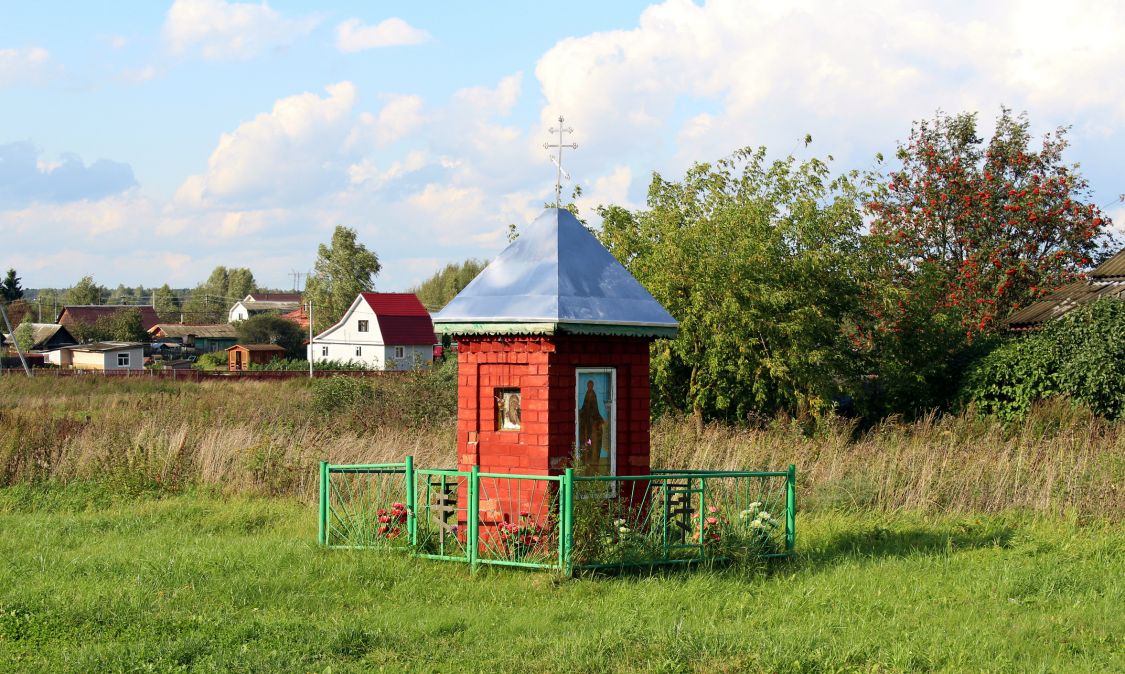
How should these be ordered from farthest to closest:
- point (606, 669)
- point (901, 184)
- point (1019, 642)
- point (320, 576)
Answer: point (901, 184) < point (320, 576) < point (1019, 642) < point (606, 669)

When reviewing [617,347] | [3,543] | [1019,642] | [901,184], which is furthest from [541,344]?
[901,184]

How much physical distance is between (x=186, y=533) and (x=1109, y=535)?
34.6ft

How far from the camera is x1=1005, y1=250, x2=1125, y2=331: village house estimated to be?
2425 centimetres

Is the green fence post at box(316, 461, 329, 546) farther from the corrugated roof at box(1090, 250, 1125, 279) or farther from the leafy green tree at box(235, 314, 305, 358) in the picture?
the leafy green tree at box(235, 314, 305, 358)

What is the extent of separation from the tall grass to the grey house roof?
4.69 metres

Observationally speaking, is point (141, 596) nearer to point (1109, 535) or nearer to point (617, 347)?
point (617, 347)

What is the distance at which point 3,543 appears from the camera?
1176 centimetres

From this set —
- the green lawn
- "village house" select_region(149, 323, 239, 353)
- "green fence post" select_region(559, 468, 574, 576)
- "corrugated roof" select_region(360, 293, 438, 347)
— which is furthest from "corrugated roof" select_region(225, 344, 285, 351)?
"green fence post" select_region(559, 468, 574, 576)

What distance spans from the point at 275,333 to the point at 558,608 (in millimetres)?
72705

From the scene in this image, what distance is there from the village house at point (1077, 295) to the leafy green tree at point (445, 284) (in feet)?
214

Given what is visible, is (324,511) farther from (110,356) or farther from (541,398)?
(110,356)

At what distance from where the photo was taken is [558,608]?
870cm

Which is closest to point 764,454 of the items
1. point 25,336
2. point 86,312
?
point 25,336

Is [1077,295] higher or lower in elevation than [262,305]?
lower
